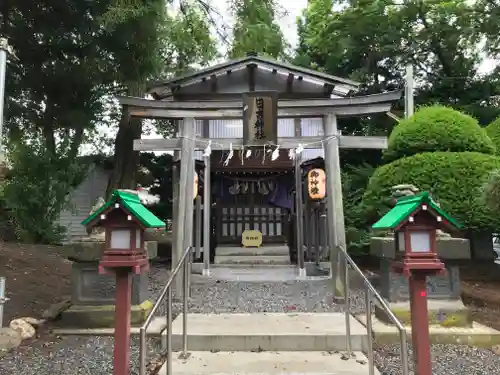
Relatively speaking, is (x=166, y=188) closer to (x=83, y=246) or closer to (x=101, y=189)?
(x=101, y=189)

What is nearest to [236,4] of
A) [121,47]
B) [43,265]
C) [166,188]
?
[121,47]

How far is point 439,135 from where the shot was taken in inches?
375

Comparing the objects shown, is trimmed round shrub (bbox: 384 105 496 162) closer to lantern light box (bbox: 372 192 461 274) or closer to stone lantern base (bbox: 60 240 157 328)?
lantern light box (bbox: 372 192 461 274)

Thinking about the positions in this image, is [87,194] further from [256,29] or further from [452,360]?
[452,360]

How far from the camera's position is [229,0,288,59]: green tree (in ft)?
22.5

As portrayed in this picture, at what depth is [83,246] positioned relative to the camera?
5.66 meters

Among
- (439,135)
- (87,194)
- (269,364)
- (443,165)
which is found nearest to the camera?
(269,364)

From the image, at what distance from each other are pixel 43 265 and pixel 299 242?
18.7 ft

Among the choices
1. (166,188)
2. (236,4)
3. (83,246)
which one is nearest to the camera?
(83,246)

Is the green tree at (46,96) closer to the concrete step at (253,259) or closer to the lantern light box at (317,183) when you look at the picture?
the concrete step at (253,259)

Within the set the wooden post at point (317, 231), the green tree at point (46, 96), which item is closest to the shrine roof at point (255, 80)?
the green tree at point (46, 96)

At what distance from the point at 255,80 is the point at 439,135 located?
5625 mm

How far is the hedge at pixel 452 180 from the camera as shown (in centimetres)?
855

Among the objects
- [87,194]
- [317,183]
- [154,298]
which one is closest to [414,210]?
[154,298]
